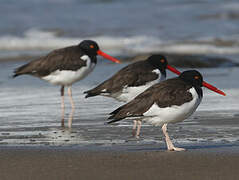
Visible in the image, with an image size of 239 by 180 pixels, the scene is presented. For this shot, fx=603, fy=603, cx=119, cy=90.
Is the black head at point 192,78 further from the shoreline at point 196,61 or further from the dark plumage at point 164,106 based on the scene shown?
the shoreline at point 196,61

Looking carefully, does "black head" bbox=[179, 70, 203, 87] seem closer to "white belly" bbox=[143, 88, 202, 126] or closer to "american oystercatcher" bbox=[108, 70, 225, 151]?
"american oystercatcher" bbox=[108, 70, 225, 151]

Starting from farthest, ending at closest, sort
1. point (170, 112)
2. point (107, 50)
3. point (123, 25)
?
point (123, 25)
point (107, 50)
point (170, 112)

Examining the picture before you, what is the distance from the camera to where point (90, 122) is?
8.32m

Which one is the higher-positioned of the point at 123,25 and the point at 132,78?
the point at 132,78

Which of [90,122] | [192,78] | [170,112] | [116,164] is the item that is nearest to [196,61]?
[90,122]

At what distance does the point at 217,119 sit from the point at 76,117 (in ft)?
6.78

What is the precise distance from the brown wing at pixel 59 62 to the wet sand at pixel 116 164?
128 inches

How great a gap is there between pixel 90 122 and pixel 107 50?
8.97m

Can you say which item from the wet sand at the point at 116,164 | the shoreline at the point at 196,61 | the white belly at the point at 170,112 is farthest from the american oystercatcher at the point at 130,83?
the shoreline at the point at 196,61

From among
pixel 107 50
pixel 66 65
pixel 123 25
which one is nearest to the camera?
pixel 66 65

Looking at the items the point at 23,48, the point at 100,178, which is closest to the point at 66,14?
the point at 23,48

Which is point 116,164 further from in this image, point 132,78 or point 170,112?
point 132,78

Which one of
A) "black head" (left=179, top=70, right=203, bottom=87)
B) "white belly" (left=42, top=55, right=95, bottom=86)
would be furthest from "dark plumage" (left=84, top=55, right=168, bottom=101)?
"black head" (left=179, top=70, right=203, bottom=87)

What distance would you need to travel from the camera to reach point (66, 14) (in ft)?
77.3
